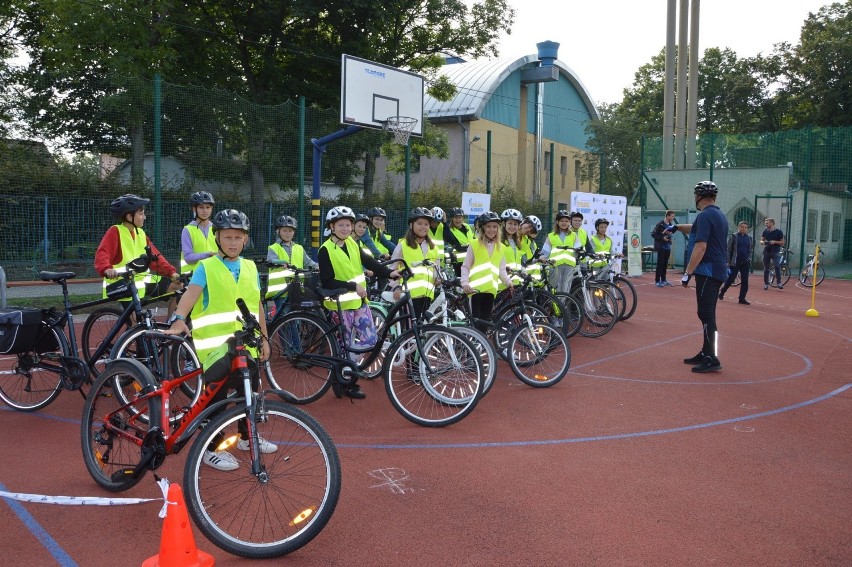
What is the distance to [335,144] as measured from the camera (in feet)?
59.0

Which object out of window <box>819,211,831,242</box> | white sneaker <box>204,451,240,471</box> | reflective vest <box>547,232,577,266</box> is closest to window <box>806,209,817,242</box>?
window <box>819,211,831,242</box>

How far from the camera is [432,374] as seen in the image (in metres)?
6.20

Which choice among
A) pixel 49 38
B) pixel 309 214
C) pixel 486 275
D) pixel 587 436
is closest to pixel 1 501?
pixel 587 436

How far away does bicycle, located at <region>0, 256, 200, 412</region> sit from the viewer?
6020 mm

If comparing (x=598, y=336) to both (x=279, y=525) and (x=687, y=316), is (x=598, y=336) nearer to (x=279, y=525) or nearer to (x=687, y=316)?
(x=687, y=316)

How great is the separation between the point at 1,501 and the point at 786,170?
25.3 meters

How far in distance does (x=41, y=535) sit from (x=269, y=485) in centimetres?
123

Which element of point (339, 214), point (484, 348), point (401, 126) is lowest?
point (484, 348)

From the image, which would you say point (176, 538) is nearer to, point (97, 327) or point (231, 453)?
point (231, 453)

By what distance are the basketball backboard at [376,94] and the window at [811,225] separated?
16.8 m

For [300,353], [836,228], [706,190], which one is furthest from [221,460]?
[836,228]

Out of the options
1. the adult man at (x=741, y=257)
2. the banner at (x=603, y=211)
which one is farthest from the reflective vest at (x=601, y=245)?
the banner at (x=603, y=211)

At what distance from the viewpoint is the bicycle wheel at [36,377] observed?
6.16m

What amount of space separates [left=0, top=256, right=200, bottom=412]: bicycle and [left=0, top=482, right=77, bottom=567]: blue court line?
166 cm
